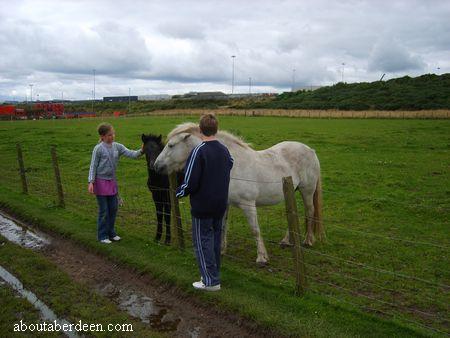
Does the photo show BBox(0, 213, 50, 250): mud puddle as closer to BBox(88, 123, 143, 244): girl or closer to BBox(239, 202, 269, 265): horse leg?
BBox(88, 123, 143, 244): girl

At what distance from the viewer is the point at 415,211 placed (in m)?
10.1

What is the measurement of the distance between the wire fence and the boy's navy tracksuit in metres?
0.99

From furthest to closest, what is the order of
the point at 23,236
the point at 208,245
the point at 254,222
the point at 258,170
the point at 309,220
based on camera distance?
1. the point at 23,236
2. the point at 309,220
3. the point at 258,170
4. the point at 254,222
5. the point at 208,245

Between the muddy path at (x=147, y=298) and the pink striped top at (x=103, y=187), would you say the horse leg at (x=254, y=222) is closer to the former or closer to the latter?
the muddy path at (x=147, y=298)

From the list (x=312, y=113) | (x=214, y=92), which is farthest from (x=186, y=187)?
(x=214, y=92)

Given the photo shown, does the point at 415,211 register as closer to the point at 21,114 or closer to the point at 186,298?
the point at 186,298

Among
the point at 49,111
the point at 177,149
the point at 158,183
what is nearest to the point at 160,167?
the point at 177,149

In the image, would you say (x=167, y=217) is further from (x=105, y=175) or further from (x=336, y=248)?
(x=336, y=248)

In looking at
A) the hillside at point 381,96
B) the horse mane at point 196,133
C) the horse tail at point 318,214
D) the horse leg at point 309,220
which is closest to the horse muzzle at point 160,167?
the horse mane at point 196,133

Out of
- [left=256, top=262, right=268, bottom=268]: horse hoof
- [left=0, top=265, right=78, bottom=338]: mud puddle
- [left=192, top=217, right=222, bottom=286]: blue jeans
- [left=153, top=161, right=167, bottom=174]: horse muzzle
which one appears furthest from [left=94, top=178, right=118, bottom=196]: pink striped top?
[left=256, top=262, right=268, bottom=268]: horse hoof

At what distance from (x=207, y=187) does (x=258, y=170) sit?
2088mm

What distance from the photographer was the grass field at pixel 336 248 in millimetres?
4918

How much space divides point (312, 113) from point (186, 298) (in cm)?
4985

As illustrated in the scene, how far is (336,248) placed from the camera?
7.59 m
